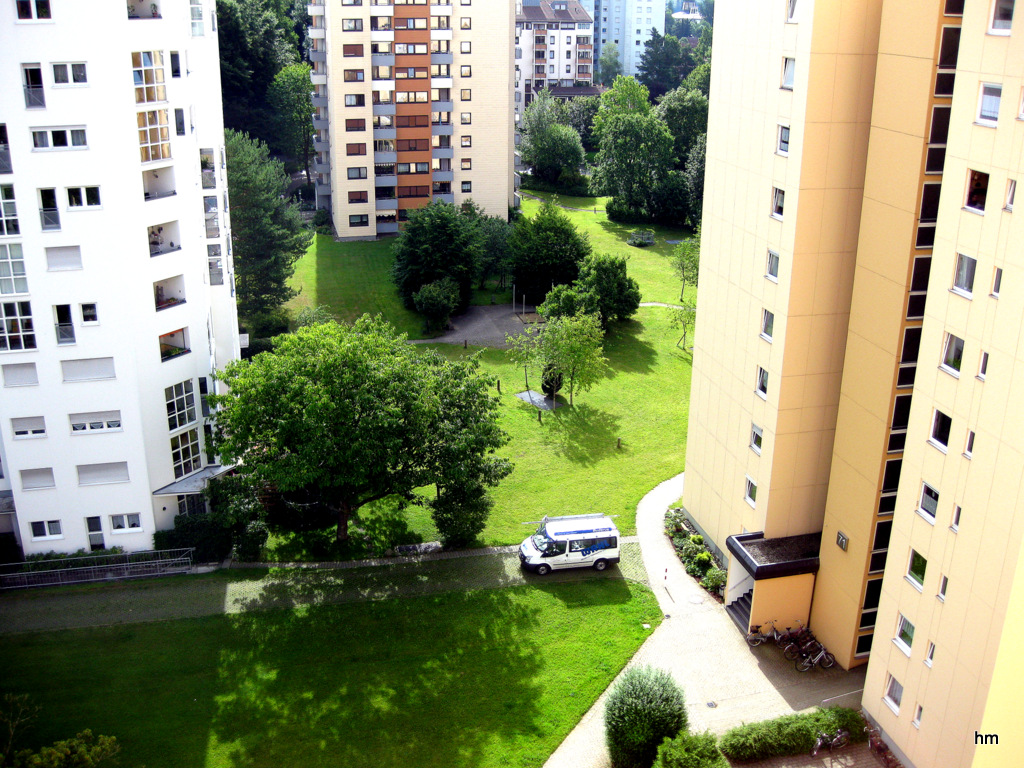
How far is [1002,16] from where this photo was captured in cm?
2230

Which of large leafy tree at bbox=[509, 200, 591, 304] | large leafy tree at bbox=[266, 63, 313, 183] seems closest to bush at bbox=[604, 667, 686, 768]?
large leafy tree at bbox=[509, 200, 591, 304]

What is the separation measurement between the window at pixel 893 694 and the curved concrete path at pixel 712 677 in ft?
8.12

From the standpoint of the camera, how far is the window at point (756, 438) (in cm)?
3466

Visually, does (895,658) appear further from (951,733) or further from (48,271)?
(48,271)

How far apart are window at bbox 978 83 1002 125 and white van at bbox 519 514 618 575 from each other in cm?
2111

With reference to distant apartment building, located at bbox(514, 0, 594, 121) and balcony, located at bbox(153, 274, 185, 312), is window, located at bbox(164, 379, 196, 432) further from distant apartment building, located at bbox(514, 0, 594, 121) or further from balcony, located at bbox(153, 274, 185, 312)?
distant apartment building, located at bbox(514, 0, 594, 121)

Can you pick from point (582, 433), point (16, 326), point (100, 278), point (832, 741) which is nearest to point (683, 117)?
point (582, 433)

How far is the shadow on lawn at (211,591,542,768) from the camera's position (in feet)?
97.9

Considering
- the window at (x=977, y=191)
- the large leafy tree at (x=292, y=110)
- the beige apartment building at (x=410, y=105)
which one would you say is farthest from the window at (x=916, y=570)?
the large leafy tree at (x=292, y=110)

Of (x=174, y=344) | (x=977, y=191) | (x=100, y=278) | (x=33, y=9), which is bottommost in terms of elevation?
(x=174, y=344)

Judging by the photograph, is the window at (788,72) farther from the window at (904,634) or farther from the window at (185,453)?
the window at (185,453)

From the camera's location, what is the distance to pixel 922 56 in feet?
86.3

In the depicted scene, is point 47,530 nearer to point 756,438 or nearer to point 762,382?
point 756,438

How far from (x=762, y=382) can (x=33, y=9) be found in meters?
29.0
